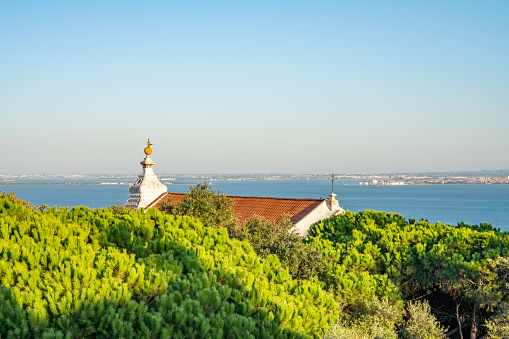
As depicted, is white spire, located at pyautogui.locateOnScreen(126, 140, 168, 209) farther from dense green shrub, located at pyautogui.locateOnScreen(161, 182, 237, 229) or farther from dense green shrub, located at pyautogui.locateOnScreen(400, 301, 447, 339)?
dense green shrub, located at pyautogui.locateOnScreen(400, 301, 447, 339)

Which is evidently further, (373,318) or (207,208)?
(207,208)

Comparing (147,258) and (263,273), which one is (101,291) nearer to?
(147,258)

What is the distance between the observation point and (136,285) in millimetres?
13211

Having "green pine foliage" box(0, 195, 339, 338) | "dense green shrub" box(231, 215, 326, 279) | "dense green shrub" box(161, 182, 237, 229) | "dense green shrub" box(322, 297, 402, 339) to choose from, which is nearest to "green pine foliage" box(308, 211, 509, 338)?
"dense green shrub" box(322, 297, 402, 339)

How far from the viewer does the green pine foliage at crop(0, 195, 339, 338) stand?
11281mm

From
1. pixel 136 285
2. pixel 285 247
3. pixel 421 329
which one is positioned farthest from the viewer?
pixel 285 247

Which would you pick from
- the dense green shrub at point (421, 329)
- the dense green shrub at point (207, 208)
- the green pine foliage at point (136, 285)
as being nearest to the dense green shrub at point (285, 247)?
the dense green shrub at point (207, 208)

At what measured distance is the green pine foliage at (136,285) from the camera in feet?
37.0

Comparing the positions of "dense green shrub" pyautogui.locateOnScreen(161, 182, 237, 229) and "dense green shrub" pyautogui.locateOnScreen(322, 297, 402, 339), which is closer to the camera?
"dense green shrub" pyautogui.locateOnScreen(322, 297, 402, 339)

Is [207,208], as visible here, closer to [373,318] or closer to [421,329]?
[373,318]

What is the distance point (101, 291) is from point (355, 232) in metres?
15.4

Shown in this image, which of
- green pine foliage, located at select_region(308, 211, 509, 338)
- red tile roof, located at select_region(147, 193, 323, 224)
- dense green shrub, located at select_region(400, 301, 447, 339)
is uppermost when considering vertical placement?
red tile roof, located at select_region(147, 193, 323, 224)

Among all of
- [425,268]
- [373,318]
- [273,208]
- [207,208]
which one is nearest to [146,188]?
[273,208]

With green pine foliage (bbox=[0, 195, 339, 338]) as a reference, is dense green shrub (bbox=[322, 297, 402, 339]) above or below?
below
